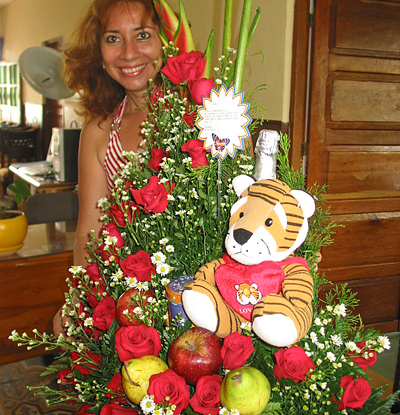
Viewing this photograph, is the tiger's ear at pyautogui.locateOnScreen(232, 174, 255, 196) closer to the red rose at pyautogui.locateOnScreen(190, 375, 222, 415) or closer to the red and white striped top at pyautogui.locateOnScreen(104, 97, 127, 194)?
the red rose at pyautogui.locateOnScreen(190, 375, 222, 415)

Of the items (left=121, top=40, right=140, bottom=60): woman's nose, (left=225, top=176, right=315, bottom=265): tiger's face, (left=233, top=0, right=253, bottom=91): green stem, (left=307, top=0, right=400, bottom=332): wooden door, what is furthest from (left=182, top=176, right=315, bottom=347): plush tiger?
(left=307, top=0, right=400, bottom=332): wooden door

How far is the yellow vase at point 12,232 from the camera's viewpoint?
67.1 inches

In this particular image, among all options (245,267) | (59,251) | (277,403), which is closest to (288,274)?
(245,267)

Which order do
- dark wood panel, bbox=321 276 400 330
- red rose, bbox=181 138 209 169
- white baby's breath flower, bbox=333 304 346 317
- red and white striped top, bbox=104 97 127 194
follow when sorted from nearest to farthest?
1. white baby's breath flower, bbox=333 304 346 317
2. red rose, bbox=181 138 209 169
3. red and white striped top, bbox=104 97 127 194
4. dark wood panel, bbox=321 276 400 330

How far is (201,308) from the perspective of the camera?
573 mm

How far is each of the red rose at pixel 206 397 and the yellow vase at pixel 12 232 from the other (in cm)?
140

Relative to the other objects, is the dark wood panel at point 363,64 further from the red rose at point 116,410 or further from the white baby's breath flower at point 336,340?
the red rose at point 116,410

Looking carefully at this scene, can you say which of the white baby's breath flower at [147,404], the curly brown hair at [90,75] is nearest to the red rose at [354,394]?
the white baby's breath flower at [147,404]

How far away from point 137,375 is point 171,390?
0.17ft

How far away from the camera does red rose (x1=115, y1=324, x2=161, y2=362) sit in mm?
568

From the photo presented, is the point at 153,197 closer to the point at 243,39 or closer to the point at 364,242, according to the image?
the point at 243,39

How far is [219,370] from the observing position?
588mm

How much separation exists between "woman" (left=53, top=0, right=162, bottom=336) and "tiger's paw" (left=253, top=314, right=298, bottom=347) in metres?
0.62

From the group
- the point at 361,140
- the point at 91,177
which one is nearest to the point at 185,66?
the point at 91,177
